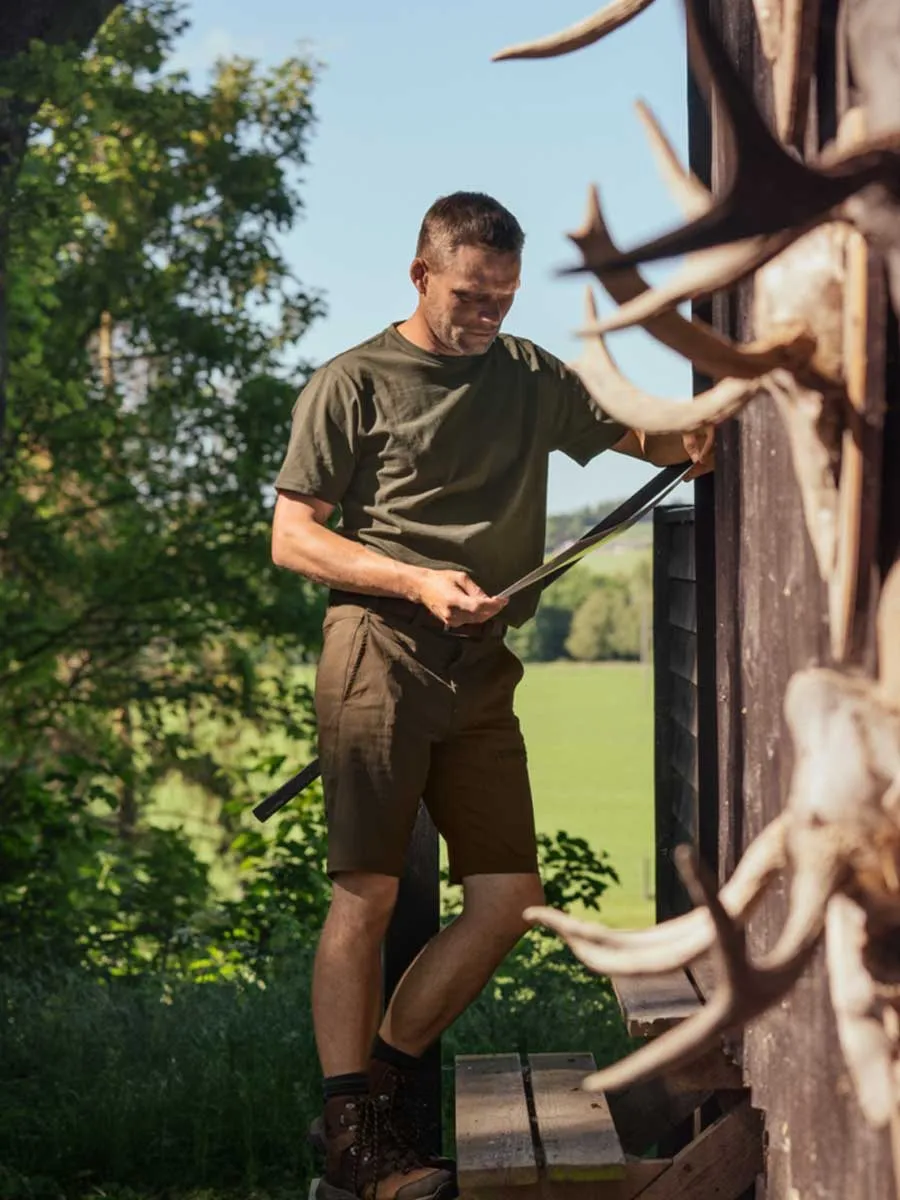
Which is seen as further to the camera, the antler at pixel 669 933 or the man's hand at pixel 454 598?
the man's hand at pixel 454 598

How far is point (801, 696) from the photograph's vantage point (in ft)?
4.79

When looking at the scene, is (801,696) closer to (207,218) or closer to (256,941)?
(256,941)

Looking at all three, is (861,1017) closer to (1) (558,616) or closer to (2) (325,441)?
(2) (325,441)

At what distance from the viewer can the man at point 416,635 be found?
10.2 ft

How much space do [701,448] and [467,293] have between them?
0.49 m

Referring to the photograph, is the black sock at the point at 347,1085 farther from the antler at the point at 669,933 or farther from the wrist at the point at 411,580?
the antler at the point at 669,933

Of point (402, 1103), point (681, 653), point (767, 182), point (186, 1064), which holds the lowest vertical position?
point (186, 1064)

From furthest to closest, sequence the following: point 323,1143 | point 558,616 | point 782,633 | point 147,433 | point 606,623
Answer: point 558,616, point 606,623, point 147,433, point 323,1143, point 782,633

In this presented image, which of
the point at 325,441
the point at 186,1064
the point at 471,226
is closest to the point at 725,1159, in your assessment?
the point at 325,441

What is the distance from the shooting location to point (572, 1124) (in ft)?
10.3

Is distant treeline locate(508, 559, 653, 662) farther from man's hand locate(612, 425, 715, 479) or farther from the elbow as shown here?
the elbow

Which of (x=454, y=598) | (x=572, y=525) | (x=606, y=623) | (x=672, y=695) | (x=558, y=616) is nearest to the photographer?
(x=454, y=598)

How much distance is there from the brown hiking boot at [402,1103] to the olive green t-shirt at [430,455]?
864 mm

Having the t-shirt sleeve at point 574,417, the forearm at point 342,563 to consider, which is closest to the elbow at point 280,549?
the forearm at point 342,563
